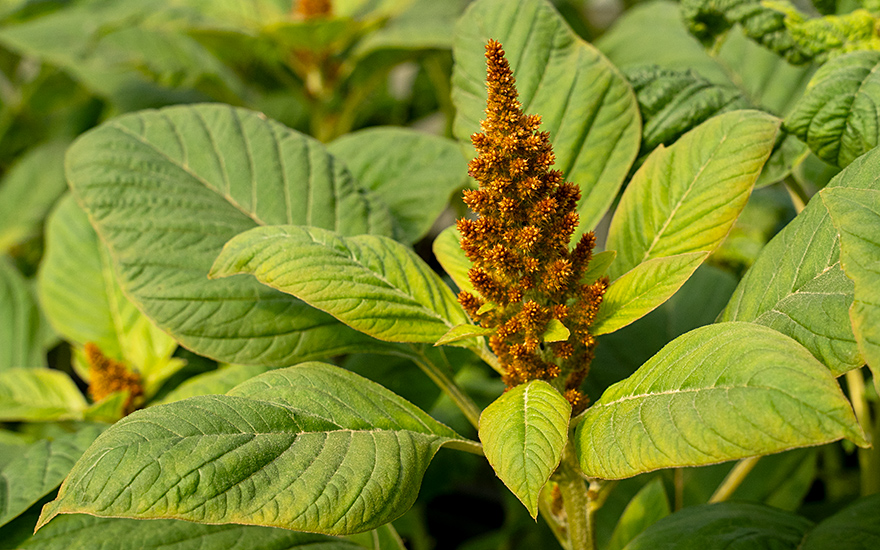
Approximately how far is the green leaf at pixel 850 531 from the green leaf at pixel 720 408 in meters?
0.28

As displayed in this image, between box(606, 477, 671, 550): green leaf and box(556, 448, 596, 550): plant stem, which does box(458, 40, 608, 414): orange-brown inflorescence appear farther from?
box(606, 477, 671, 550): green leaf

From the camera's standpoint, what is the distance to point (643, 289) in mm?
619

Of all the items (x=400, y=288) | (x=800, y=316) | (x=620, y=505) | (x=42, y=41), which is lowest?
(x=620, y=505)

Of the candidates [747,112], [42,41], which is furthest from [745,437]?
[42,41]

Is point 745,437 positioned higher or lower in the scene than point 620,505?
higher

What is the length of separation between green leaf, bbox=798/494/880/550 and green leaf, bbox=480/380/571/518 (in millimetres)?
307

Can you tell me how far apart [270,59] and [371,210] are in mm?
749

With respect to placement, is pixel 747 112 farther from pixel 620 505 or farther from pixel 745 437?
pixel 620 505

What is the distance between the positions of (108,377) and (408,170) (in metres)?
0.47

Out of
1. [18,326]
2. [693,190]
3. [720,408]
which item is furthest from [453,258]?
[18,326]

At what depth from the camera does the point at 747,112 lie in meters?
0.68

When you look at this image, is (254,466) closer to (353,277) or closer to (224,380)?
(353,277)

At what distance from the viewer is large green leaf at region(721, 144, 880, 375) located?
0.50 m

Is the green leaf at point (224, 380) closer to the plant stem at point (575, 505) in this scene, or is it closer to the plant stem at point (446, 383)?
the plant stem at point (446, 383)
